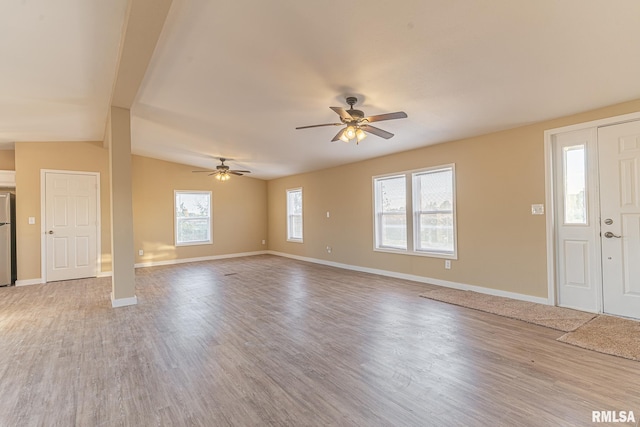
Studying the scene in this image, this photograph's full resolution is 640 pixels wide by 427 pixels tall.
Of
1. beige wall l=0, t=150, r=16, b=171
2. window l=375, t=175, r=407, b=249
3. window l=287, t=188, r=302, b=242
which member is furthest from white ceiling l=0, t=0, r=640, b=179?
window l=287, t=188, r=302, b=242

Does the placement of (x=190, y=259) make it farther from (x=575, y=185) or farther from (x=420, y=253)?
(x=575, y=185)

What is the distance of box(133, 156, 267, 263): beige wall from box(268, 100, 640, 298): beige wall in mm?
4012

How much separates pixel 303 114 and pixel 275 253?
237 inches

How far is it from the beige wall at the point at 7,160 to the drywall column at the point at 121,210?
3.70m

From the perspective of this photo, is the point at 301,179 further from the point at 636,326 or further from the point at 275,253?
the point at 636,326

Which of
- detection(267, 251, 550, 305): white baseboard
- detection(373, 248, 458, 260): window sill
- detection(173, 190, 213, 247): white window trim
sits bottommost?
detection(267, 251, 550, 305): white baseboard

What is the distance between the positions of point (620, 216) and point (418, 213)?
8.78ft

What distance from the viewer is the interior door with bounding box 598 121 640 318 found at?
11.4 ft

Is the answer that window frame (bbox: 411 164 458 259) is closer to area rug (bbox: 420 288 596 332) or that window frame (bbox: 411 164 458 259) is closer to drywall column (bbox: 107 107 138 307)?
area rug (bbox: 420 288 596 332)

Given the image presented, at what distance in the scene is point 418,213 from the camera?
5.68 metres

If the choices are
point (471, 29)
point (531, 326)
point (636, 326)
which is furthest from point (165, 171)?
point (636, 326)

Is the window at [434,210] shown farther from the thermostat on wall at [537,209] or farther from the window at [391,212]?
the thermostat on wall at [537,209]

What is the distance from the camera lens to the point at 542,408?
1.96 metres

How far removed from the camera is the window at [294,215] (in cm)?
878
